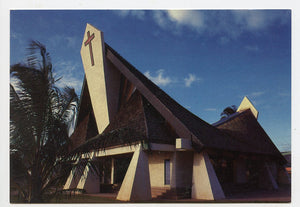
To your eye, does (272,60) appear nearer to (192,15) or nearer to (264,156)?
(192,15)

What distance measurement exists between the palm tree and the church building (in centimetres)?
109

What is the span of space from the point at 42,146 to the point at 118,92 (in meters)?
11.2

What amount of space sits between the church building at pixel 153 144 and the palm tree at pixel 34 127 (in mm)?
1088

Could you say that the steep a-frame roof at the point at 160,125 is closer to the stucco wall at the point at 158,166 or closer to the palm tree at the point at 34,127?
the stucco wall at the point at 158,166

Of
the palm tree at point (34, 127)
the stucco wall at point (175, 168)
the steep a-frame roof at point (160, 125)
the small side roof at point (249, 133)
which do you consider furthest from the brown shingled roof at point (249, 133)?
the palm tree at point (34, 127)

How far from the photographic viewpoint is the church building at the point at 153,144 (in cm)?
1252

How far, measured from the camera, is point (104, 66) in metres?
17.4

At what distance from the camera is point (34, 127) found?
24.5 feet

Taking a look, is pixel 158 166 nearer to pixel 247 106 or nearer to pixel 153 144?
pixel 153 144

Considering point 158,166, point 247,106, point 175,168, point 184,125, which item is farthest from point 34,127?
point 247,106

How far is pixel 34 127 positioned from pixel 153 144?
6638 millimetres

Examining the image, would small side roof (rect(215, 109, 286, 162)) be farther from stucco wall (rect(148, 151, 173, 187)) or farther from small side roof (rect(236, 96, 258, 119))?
stucco wall (rect(148, 151, 173, 187))

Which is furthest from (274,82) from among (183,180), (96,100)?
(96,100)

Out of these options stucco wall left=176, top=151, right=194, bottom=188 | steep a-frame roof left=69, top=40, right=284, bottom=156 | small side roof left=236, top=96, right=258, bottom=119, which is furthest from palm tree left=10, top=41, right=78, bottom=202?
small side roof left=236, top=96, right=258, bottom=119
